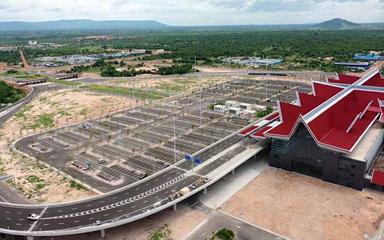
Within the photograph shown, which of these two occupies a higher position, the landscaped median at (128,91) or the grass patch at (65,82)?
the grass patch at (65,82)

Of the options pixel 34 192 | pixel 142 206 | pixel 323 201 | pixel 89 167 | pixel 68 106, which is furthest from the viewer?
pixel 68 106

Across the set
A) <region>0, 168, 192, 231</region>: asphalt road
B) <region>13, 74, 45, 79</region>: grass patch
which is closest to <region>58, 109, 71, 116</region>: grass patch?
<region>0, 168, 192, 231</region>: asphalt road

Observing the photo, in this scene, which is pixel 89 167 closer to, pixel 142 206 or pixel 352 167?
pixel 142 206

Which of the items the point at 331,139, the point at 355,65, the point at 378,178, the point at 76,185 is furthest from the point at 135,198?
the point at 355,65

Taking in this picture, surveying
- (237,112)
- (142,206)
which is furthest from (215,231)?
(237,112)

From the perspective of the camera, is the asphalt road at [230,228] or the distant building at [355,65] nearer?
the asphalt road at [230,228]

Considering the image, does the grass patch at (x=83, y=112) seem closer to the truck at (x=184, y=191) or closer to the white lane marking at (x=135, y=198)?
the white lane marking at (x=135, y=198)

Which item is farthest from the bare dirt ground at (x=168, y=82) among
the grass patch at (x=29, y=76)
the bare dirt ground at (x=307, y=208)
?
the bare dirt ground at (x=307, y=208)

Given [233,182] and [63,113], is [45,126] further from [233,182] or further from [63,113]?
[233,182]
